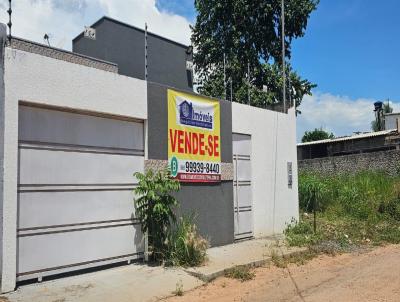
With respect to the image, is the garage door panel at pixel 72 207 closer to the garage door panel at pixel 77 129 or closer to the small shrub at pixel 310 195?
the garage door panel at pixel 77 129

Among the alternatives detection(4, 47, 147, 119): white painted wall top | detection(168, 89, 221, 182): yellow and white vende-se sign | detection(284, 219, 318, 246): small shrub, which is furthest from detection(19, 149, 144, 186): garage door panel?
detection(284, 219, 318, 246): small shrub

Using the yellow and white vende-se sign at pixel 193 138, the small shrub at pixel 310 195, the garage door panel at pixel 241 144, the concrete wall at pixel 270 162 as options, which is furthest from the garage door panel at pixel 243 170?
the small shrub at pixel 310 195

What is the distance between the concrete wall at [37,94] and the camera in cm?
645

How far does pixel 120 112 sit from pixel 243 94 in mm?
14837

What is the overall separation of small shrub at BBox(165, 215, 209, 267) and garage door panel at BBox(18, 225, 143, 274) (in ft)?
2.02

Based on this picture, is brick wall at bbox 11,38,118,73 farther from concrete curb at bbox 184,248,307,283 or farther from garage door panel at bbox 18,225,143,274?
concrete curb at bbox 184,248,307,283

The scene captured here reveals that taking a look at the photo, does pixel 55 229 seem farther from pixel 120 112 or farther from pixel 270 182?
pixel 270 182

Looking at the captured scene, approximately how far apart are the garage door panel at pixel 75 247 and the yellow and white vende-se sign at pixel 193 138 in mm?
1690

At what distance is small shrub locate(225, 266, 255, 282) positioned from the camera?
7910mm

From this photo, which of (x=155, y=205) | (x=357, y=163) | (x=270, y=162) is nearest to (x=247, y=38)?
(x=357, y=163)

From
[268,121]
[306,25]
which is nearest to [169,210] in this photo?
[268,121]

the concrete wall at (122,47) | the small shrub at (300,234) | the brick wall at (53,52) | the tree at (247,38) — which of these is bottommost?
the small shrub at (300,234)

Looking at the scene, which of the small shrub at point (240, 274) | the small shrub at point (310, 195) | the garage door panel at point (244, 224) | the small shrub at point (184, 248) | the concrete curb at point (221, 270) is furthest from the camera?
the small shrub at point (310, 195)

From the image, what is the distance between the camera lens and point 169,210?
8.41m
